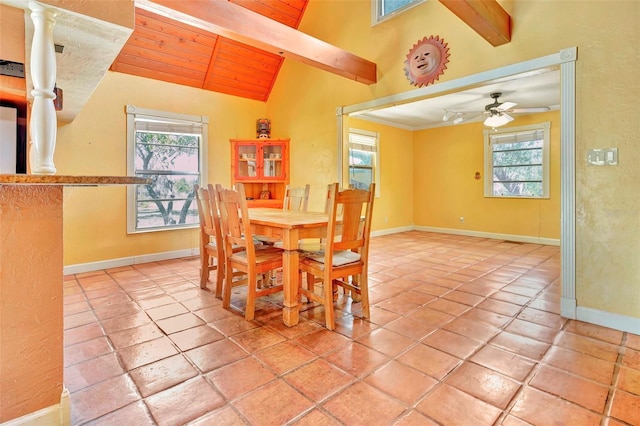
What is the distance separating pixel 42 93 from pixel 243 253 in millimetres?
1735

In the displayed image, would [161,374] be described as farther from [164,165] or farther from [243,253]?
[164,165]

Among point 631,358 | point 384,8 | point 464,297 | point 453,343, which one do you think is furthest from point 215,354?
point 384,8

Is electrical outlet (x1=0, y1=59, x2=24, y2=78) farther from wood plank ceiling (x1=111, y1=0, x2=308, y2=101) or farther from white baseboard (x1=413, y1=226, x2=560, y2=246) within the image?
white baseboard (x1=413, y1=226, x2=560, y2=246)

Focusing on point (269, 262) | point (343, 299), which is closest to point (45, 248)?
point (269, 262)

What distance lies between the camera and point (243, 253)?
2756mm

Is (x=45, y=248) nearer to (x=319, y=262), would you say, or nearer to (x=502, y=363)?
(x=319, y=262)

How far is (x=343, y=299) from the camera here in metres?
3.03

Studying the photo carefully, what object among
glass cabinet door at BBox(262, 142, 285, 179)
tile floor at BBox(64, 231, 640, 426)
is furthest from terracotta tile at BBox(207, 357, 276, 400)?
glass cabinet door at BBox(262, 142, 285, 179)

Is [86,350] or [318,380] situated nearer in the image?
[318,380]

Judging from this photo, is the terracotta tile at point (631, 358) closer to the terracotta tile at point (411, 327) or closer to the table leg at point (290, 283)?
the terracotta tile at point (411, 327)

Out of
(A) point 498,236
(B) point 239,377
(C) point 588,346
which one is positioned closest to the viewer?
(B) point 239,377

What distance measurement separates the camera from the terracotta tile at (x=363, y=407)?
1451 millimetres

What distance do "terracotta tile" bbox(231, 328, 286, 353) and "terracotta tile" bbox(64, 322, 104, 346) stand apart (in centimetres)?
101

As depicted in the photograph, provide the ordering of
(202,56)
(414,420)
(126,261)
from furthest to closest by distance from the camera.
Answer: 1. (202,56)
2. (126,261)
3. (414,420)
